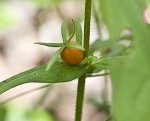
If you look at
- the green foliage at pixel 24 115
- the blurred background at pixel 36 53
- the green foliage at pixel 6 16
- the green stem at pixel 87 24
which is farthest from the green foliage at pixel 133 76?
the green foliage at pixel 6 16

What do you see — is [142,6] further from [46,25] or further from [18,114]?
[46,25]

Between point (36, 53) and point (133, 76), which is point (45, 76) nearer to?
point (133, 76)

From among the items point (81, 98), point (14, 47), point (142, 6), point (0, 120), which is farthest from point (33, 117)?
point (142, 6)

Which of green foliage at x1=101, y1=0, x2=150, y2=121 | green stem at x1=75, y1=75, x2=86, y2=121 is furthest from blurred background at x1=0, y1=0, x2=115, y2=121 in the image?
green foliage at x1=101, y1=0, x2=150, y2=121

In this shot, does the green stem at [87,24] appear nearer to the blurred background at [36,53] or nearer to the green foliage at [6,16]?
the blurred background at [36,53]

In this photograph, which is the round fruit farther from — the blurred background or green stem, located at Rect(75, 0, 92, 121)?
the blurred background

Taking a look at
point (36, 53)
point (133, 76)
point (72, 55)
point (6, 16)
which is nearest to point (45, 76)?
point (72, 55)
